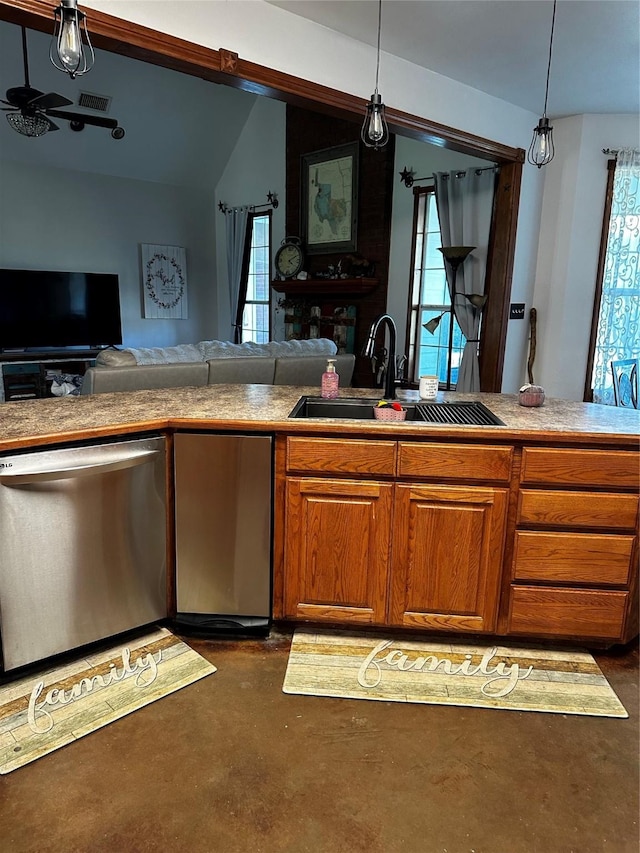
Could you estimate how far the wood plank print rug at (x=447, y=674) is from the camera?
1.95 m

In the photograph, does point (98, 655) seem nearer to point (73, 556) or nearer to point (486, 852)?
point (73, 556)

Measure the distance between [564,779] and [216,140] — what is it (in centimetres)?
773

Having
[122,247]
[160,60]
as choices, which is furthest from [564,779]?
[122,247]

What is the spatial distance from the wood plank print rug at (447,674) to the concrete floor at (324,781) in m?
0.06

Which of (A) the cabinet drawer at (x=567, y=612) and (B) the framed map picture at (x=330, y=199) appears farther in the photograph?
(B) the framed map picture at (x=330, y=199)

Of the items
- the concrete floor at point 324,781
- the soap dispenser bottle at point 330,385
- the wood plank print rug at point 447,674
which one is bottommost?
the concrete floor at point 324,781

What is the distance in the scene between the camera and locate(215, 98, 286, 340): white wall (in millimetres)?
7051

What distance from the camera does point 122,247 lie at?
7.41m

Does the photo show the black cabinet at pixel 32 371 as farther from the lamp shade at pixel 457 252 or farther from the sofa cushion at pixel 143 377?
the lamp shade at pixel 457 252

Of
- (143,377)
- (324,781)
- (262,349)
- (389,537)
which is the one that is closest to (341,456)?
(389,537)

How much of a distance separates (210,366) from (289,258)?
3.92m

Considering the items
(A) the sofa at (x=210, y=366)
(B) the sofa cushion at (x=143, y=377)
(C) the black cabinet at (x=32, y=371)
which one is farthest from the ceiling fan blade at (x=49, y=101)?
(C) the black cabinet at (x=32, y=371)

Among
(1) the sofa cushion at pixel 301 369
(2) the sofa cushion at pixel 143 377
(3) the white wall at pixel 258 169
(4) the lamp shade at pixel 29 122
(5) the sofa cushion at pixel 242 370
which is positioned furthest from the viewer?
(3) the white wall at pixel 258 169

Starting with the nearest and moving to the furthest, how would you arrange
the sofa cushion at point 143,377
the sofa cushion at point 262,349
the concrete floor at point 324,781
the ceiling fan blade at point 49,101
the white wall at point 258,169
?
1. the concrete floor at point 324,781
2. the sofa cushion at point 143,377
3. the sofa cushion at point 262,349
4. the ceiling fan blade at point 49,101
5. the white wall at point 258,169
